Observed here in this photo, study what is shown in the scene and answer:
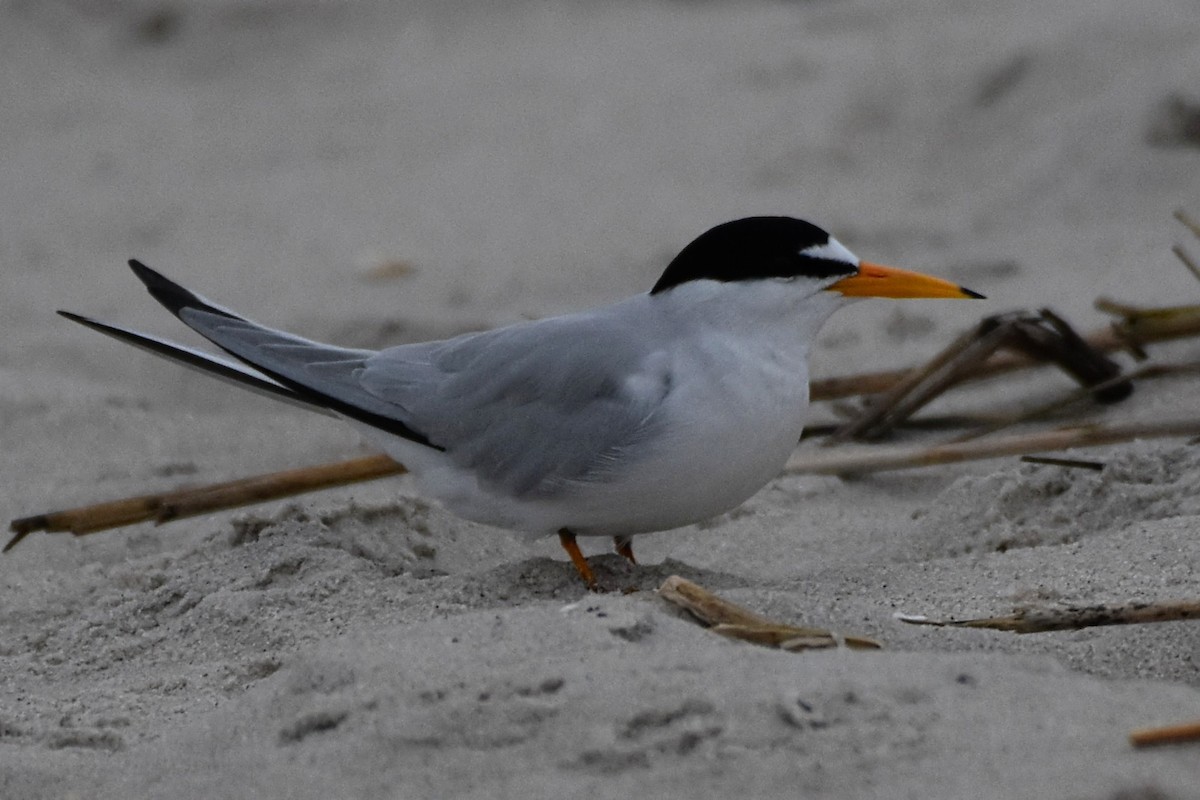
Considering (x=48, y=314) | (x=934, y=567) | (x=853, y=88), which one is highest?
(x=853, y=88)

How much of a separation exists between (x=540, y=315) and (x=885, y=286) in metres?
2.54

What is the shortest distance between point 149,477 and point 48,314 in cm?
199

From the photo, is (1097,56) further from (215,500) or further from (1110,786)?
(1110,786)

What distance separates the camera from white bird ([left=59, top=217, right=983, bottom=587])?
3180 mm

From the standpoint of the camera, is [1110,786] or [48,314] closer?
[1110,786]

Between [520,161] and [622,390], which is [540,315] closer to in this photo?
[520,161]

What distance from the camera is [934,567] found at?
10.9ft

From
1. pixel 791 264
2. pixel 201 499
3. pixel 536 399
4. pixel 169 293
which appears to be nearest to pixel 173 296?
pixel 169 293

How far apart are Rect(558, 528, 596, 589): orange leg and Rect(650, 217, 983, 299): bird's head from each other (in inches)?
22.8

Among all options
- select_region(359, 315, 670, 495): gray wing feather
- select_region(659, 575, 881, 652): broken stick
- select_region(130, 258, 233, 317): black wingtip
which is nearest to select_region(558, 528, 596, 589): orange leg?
select_region(359, 315, 670, 495): gray wing feather

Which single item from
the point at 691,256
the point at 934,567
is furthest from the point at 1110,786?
the point at 691,256

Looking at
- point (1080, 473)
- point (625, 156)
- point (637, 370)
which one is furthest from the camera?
point (625, 156)

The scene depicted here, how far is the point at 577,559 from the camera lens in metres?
3.27

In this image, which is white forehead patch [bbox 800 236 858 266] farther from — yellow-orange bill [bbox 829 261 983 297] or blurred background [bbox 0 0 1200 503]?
blurred background [bbox 0 0 1200 503]
